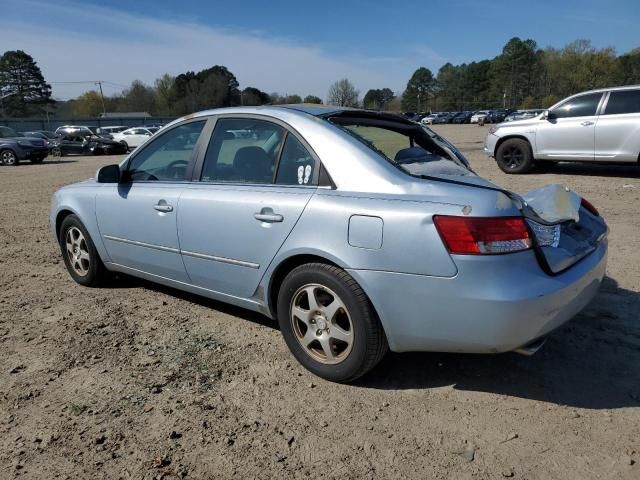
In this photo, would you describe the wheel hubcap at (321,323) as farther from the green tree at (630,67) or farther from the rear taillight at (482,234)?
the green tree at (630,67)

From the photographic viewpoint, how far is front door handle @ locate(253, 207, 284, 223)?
2906 millimetres

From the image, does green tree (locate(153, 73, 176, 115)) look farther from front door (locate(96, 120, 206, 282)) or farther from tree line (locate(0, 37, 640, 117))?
front door (locate(96, 120, 206, 282))

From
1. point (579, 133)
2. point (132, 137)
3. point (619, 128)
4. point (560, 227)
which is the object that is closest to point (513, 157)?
point (579, 133)

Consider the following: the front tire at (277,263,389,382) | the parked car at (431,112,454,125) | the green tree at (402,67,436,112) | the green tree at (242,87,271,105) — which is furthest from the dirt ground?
the green tree at (402,67,436,112)

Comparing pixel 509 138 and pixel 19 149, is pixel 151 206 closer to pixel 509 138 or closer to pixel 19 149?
pixel 509 138

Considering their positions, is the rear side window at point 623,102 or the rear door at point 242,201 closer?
the rear door at point 242,201

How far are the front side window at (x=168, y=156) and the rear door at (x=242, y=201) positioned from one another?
23cm

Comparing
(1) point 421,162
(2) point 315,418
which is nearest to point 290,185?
(1) point 421,162

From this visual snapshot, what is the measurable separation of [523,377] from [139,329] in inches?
105

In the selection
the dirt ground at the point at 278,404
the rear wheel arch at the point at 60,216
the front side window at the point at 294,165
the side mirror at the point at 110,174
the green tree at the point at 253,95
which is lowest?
the dirt ground at the point at 278,404

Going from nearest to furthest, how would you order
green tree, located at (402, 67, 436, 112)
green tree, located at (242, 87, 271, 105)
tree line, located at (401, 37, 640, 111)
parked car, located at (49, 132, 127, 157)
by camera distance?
1. parked car, located at (49, 132, 127, 157)
2. tree line, located at (401, 37, 640, 111)
3. green tree, located at (242, 87, 271, 105)
4. green tree, located at (402, 67, 436, 112)

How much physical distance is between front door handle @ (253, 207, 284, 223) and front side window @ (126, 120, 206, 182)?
938 millimetres

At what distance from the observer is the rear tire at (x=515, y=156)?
1076cm

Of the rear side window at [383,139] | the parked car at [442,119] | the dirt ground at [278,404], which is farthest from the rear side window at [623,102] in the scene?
the parked car at [442,119]
